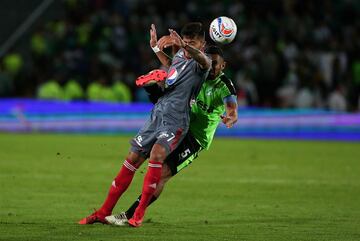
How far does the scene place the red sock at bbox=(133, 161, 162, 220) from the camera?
10.2 m

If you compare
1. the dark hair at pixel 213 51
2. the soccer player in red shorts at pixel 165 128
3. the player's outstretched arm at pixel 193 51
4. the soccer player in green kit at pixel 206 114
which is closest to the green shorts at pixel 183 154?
the soccer player in green kit at pixel 206 114

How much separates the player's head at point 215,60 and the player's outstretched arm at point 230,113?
34 centimetres

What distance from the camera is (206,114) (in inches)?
429

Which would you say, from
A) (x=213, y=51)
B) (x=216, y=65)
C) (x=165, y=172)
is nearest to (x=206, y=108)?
(x=216, y=65)

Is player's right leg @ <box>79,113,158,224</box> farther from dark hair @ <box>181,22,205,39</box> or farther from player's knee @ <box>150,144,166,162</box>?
dark hair @ <box>181,22,205,39</box>

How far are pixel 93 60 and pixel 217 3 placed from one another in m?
4.41

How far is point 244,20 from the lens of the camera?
28.9m

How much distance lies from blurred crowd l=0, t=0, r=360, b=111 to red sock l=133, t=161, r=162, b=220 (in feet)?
55.7

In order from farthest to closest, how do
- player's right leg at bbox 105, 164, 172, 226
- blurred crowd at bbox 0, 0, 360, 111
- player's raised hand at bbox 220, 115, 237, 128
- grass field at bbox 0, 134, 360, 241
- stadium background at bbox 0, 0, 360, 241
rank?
blurred crowd at bbox 0, 0, 360, 111 < stadium background at bbox 0, 0, 360, 241 < player's raised hand at bbox 220, 115, 237, 128 < player's right leg at bbox 105, 164, 172, 226 < grass field at bbox 0, 134, 360, 241

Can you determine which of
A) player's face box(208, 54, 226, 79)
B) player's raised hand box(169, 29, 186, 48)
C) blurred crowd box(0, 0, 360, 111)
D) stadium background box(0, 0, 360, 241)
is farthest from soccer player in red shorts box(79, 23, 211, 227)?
blurred crowd box(0, 0, 360, 111)

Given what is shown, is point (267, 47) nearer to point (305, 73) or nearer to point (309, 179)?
point (305, 73)

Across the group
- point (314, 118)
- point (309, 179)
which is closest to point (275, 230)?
point (309, 179)

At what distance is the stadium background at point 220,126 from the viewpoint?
41.4 feet

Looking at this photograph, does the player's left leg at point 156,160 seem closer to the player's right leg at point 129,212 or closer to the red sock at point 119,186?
the player's right leg at point 129,212
